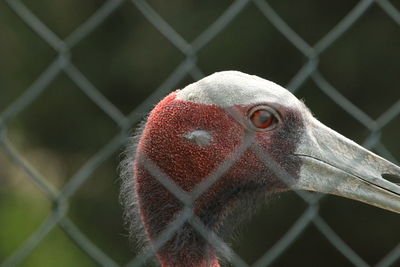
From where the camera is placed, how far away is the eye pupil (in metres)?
2.96

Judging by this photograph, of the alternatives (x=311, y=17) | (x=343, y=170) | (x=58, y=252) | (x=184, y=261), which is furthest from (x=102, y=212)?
(x=343, y=170)

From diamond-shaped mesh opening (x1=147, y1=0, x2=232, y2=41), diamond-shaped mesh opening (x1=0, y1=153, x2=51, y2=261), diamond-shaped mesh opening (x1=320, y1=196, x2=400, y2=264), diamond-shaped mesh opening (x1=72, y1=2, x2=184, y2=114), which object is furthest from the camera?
diamond-shaped mesh opening (x1=72, y1=2, x2=184, y2=114)

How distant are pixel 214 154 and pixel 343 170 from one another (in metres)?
0.45

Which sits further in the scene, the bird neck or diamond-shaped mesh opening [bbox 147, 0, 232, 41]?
diamond-shaped mesh opening [bbox 147, 0, 232, 41]

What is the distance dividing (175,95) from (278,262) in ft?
11.5

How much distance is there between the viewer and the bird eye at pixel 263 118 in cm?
295

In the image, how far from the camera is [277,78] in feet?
20.0

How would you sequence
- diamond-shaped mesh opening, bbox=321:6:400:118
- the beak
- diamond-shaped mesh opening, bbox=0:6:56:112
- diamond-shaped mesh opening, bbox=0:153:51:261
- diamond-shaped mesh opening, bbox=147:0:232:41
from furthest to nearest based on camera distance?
diamond-shaped mesh opening, bbox=0:6:56:112 → diamond-shaped mesh opening, bbox=147:0:232:41 → diamond-shaped mesh opening, bbox=321:6:400:118 → diamond-shaped mesh opening, bbox=0:153:51:261 → the beak

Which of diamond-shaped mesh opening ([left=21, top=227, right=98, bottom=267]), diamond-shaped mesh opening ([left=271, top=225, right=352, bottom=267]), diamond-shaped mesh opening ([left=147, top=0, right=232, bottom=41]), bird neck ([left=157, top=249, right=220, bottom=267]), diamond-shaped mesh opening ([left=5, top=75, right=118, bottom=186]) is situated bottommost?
bird neck ([left=157, top=249, right=220, bottom=267])

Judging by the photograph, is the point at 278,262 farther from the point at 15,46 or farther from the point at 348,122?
the point at 15,46

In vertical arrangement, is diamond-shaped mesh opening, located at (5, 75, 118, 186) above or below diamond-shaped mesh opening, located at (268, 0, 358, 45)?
below

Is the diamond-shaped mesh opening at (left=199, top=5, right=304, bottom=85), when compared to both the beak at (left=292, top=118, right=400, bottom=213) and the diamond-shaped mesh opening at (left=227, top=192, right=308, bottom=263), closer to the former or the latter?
the diamond-shaped mesh opening at (left=227, top=192, right=308, bottom=263)

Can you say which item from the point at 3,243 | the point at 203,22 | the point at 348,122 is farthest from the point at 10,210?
the point at 348,122

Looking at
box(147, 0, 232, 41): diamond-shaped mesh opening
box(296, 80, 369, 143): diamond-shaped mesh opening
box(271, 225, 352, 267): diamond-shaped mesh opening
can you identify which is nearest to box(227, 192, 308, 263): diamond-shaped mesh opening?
box(271, 225, 352, 267): diamond-shaped mesh opening
